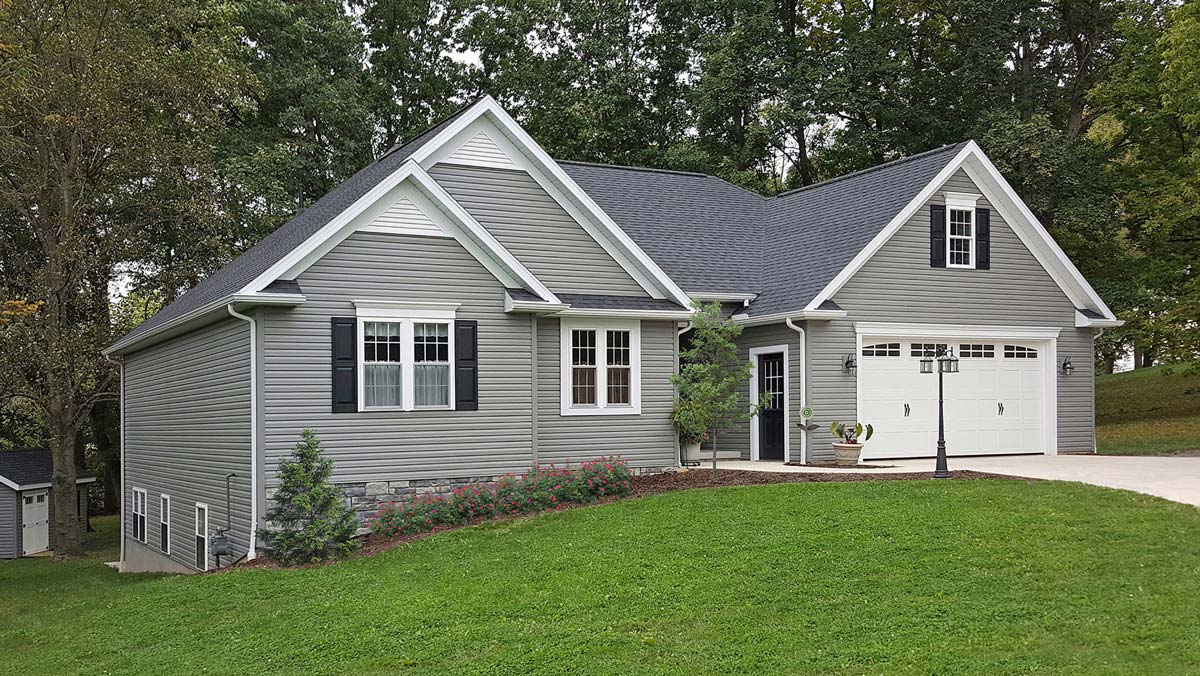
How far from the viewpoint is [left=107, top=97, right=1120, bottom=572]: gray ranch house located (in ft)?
49.4

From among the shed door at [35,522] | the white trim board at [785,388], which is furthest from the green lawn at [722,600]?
the shed door at [35,522]

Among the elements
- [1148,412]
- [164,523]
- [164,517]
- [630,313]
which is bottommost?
[164,523]

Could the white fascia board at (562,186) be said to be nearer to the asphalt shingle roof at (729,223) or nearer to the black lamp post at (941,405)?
the asphalt shingle roof at (729,223)

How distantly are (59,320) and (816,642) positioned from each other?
76.6 ft

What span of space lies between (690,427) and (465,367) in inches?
165

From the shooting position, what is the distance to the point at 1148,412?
3116 cm

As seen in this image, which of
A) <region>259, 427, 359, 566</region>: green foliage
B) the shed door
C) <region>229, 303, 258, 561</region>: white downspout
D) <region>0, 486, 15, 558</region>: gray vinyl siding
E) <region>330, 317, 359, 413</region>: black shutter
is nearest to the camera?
<region>259, 427, 359, 566</region>: green foliage

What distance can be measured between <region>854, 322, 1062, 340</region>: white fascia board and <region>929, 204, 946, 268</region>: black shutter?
1.27m

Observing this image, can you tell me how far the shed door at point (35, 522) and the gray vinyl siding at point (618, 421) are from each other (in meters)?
20.8

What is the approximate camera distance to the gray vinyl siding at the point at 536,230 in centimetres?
1714

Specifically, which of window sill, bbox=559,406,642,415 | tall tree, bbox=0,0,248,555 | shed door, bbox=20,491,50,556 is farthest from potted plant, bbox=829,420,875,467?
shed door, bbox=20,491,50,556

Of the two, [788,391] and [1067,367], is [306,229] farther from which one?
[1067,367]

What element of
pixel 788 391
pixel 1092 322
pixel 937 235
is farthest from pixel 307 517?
pixel 1092 322

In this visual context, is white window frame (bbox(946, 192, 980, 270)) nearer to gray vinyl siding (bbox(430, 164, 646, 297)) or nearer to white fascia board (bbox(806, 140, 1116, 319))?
white fascia board (bbox(806, 140, 1116, 319))
